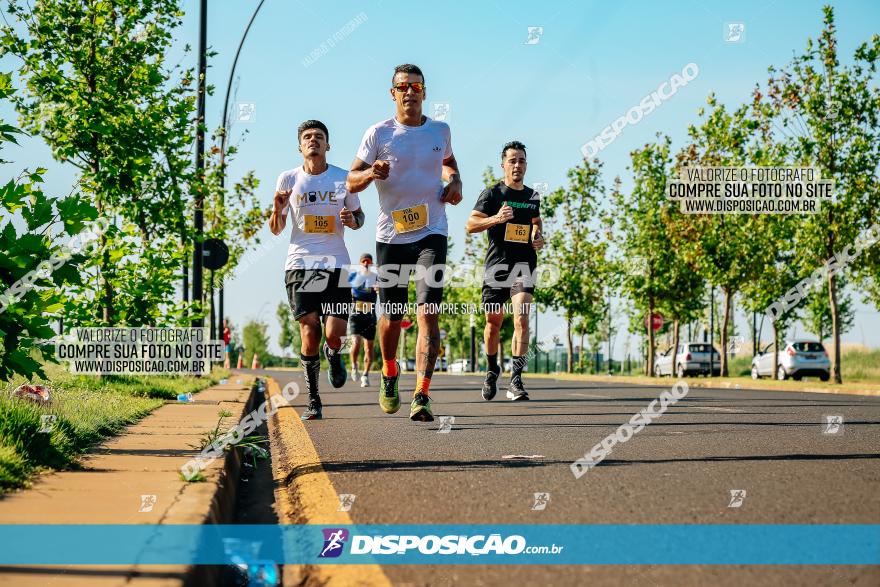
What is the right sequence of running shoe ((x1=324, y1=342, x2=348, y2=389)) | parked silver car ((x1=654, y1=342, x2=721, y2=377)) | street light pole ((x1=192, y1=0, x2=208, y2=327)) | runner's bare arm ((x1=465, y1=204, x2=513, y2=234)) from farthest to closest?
parked silver car ((x1=654, y1=342, x2=721, y2=377)) → street light pole ((x1=192, y1=0, x2=208, y2=327)) → running shoe ((x1=324, y1=342, x2=348, y2=389)) → runner's bare arm ((x1=465, y1=204, x2=513, y2=234))

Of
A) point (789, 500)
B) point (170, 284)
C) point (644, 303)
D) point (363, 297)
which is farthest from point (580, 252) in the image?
point (789, 500)

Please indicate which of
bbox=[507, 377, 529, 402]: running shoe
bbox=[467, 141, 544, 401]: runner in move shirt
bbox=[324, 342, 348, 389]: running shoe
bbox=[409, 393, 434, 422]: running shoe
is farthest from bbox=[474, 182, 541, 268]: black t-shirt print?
bbox=[409, 393, 434, 422]: running shoe

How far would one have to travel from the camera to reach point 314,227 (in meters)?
8.93

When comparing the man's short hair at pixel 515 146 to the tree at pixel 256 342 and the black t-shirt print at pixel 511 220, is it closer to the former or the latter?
the black t-shirt print at pixel 511 220

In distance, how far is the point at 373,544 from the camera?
343cm

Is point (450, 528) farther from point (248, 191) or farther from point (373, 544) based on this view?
point (248, 191)

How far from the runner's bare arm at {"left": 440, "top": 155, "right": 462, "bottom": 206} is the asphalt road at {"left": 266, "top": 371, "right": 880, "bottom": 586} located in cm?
184

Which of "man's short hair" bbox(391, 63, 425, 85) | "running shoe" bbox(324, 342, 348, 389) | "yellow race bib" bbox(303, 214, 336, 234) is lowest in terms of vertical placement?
"running shoe" bbox(324, 342, 348, 389)

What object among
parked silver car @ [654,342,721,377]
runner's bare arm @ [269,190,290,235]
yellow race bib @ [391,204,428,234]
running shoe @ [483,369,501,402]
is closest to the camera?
yellow race bib @ [391,204,428,234]

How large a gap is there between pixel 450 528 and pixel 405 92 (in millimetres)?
4466

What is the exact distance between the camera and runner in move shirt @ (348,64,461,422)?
7301 millimetres

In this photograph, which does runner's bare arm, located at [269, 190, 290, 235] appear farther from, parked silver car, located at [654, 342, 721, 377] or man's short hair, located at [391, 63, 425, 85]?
parked silver car, located at [654, 342, 721, 377]

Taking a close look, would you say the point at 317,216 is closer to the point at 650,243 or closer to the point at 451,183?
the point at 451,183

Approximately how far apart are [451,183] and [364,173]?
684 millimetres
